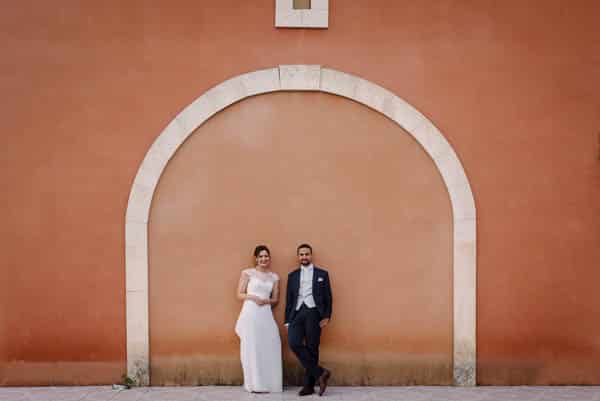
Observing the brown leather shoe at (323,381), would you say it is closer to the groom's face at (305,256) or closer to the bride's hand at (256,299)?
the bride's hand at (256,299)

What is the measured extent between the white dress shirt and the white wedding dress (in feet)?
1.22

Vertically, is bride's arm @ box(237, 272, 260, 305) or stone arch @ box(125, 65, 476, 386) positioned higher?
stone arch @ box(125, 65, 476, 386)

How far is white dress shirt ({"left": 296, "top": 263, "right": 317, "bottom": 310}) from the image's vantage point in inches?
253

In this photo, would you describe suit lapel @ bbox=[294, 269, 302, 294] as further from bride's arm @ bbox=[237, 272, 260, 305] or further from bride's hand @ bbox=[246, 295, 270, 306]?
bride's arm @ bbox=[237, 272, 260, 305]

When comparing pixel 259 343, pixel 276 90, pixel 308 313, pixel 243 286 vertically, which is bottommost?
pixel 259 343

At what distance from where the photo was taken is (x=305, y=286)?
6.45 meters

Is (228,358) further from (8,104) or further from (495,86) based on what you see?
(495,86)

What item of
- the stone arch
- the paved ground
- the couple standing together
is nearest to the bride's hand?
the couple standing together

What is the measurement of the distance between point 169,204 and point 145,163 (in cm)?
53

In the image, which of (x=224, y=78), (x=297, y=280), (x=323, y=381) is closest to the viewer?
(x=323, y=381)

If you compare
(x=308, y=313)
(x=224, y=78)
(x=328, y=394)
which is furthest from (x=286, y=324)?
(x=224, y=78)

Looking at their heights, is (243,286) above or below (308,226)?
below

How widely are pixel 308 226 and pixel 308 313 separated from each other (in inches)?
38.3

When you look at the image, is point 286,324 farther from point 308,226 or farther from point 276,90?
point 276,90
